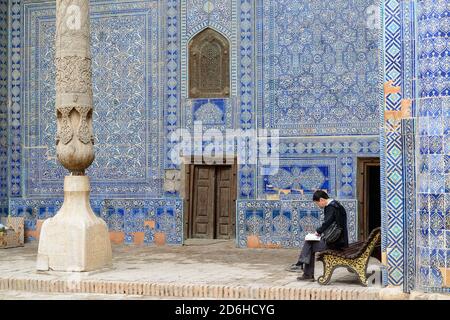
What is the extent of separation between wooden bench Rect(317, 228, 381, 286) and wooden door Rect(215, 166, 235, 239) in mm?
5275

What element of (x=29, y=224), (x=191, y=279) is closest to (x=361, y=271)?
(x=191, y=279)

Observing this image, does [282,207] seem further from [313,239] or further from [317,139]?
[313,239]

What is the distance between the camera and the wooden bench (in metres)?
9.05

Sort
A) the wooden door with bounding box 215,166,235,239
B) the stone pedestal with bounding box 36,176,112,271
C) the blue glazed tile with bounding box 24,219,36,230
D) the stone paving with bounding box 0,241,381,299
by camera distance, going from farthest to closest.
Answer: the blue glazed tile with bounding box 24,219,36,230 → the wooden door with bounding box 215,166,235,239 → the stone pedestal with bounding box 36,176,112,271 → the stone paving with bounding box 0,241,381,299

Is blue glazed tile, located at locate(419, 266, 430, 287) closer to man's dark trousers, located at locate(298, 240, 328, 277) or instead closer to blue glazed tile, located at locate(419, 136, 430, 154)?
blue glazed tile, located at locate(419, 136, 430, 154)

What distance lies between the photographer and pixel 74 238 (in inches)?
401

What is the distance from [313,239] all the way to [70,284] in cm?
301

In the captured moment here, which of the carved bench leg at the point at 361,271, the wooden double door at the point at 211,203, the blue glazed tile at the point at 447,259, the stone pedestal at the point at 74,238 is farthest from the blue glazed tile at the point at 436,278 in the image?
the wooden double door at the point at 211,203

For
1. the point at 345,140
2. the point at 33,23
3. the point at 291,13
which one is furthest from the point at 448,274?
the point at 33,23

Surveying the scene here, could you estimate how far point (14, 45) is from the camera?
50.8ft

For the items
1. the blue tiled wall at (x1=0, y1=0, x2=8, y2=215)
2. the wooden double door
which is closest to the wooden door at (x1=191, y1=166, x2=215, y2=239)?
the wooden double door

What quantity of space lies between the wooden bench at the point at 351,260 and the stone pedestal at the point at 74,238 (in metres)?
3.02

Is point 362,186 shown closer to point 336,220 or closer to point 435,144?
point 336,220

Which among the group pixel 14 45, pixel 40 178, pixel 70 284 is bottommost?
pixel 70 284
